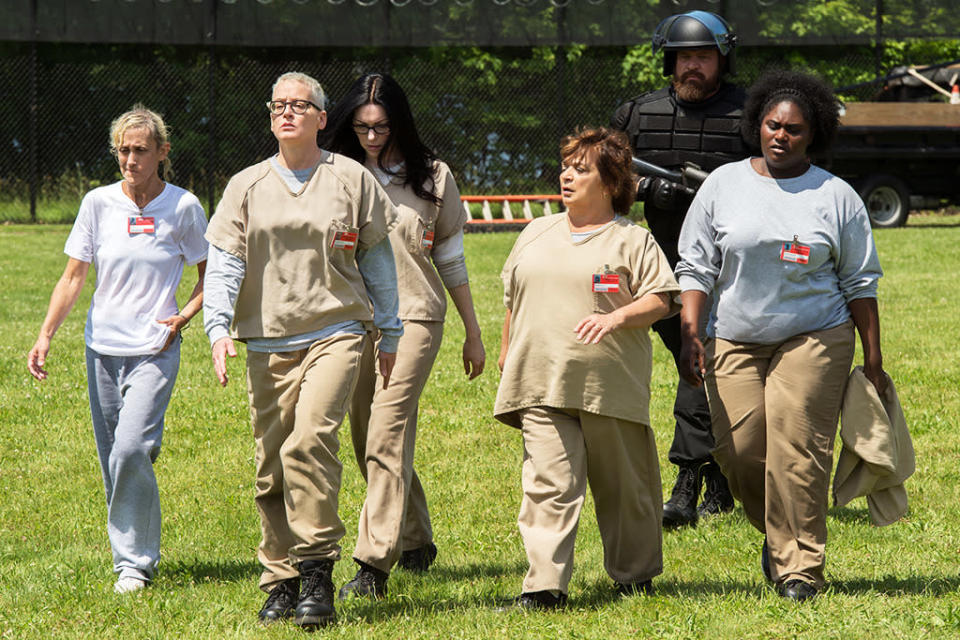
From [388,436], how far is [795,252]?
5.82 ft

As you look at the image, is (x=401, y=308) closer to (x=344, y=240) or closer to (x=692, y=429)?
(x=344, y=240)

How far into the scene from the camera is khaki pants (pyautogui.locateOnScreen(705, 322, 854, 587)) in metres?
5.01

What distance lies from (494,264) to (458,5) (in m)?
7.92

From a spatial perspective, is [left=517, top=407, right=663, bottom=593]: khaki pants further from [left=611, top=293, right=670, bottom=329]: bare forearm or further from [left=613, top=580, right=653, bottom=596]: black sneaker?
[left=611, top=293, right=670, bottom=329]: bare forearm

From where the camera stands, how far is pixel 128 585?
17.6 ft

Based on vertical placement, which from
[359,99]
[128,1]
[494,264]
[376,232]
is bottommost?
[494,264]

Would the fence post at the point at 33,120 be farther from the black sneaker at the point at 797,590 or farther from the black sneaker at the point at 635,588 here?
the black sneaker at the point at 797,590

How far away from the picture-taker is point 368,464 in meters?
5.26

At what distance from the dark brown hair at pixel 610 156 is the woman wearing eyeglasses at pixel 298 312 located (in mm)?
831

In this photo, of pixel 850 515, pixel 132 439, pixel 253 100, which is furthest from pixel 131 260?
pixel 253 100

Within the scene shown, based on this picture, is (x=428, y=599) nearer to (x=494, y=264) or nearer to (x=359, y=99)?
(x=359, y=99)

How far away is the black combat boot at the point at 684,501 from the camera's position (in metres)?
6.38

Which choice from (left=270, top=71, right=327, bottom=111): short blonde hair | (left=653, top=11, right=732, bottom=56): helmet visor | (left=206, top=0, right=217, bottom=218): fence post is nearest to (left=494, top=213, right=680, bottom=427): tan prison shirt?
(left=270, top=71, right=327, bottom=111): short blonde hair

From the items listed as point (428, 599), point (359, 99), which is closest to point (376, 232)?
point (359, 99)
